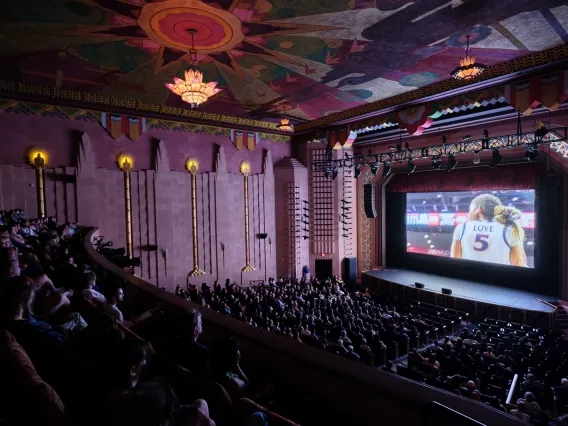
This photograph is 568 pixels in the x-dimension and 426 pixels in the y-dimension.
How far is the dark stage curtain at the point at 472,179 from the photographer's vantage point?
44.7 ft

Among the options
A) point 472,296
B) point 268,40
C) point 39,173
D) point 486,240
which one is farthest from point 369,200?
point 39,173

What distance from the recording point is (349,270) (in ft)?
58.5

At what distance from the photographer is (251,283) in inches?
640

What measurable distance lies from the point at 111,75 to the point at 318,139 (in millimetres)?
9507

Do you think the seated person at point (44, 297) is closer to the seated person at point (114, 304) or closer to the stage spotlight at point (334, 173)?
the seated person at point (114, 304)

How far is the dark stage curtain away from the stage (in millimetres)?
A: 4482

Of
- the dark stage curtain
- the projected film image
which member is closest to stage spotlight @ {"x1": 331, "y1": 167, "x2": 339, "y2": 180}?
the dark stage curtain

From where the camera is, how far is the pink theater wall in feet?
37.0

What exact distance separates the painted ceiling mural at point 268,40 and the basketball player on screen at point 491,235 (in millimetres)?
7524

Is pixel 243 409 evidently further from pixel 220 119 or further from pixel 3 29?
pixel 220 119

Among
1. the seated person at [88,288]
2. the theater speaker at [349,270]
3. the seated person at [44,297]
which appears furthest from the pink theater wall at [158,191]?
the seated person at [44,297]

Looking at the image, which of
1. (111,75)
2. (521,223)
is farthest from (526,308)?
(111,75)

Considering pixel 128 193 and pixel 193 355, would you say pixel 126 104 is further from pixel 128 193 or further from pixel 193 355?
pixel 193 355

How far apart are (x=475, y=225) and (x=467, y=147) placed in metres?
3.75
